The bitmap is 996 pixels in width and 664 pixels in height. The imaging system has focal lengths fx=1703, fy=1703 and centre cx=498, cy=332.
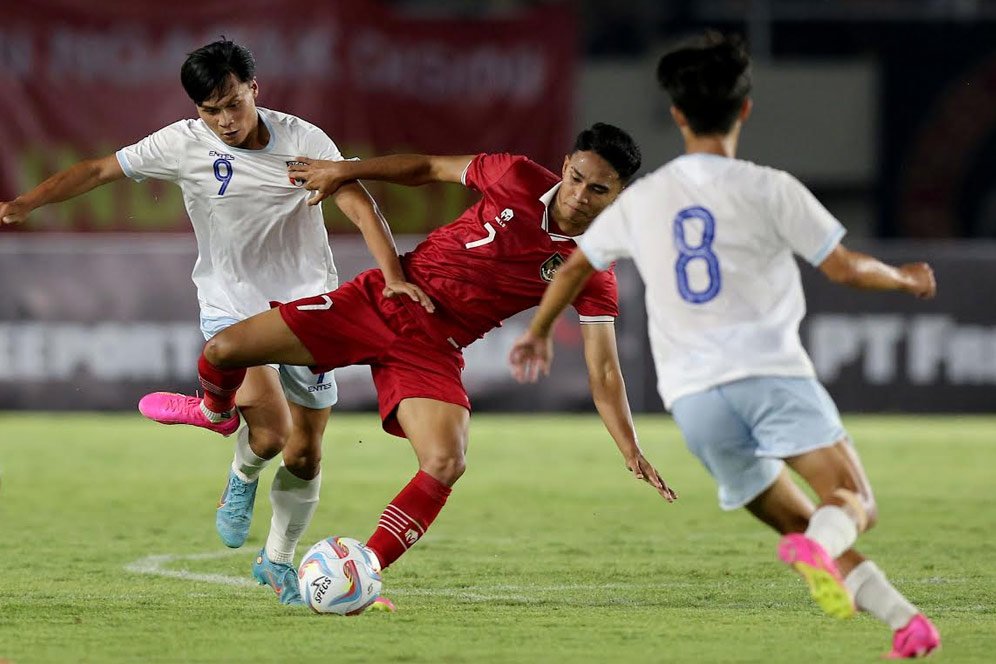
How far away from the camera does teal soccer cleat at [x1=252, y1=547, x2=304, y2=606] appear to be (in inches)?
261

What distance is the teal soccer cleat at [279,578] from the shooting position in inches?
261

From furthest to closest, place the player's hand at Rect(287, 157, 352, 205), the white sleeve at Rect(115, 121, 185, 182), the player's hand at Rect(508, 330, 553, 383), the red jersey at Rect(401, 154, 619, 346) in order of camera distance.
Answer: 1. the white sleeve at Rect(115, 121, 185, 182)
2. the player's hand at Rect(287, 157, 352, 205)
3. the red jersey at Rect(401, 154, 619, 346)
4. the player's hand at Rect(508, 330, 553, 383)

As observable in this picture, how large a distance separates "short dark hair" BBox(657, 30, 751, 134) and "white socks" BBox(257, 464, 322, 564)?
2756mm

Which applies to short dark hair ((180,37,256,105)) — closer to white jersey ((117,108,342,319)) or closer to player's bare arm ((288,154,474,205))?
white jersey ((117,108,342,319))

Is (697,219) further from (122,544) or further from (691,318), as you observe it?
(122,544)

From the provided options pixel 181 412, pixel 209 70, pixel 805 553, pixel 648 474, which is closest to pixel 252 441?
pixel 181 412

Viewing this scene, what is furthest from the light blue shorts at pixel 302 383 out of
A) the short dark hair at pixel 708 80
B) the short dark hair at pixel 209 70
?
the short dark hair at pixel 708 80

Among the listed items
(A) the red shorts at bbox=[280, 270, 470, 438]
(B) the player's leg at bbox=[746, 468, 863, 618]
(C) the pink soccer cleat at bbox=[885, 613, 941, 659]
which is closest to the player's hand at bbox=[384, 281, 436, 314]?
(A) the red shorts at bbox=[280, 270, 470, 438]

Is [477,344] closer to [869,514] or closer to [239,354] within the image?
[239,354]

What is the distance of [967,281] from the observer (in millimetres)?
15289

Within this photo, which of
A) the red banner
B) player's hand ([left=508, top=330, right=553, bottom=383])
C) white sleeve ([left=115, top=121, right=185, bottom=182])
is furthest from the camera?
the red banner

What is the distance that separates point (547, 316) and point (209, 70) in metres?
2.12

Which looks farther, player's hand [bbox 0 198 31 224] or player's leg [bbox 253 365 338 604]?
player's leg [bbox 253 365 338 604]

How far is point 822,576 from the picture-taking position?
4.71 metres
